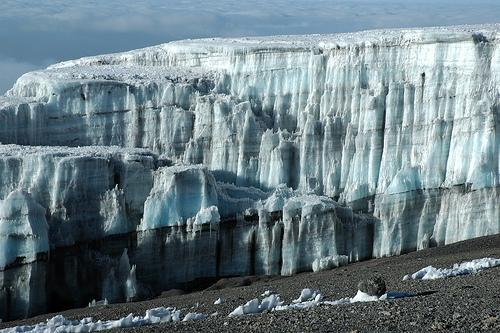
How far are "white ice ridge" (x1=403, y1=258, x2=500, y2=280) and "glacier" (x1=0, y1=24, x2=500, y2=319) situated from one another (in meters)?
8.76

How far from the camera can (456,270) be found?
35.9 m

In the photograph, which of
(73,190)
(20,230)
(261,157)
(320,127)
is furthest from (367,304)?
(320,127)

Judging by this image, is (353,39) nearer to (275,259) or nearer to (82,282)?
(275,259)

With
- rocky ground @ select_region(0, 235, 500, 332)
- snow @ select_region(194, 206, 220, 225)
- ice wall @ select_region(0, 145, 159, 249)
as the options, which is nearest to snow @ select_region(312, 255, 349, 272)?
rocky ground @ select_region(0, 235, 500, 332)

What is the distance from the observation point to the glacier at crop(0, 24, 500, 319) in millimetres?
43562

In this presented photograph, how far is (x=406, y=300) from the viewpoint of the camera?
27.4 metres

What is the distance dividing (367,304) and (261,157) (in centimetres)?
2155

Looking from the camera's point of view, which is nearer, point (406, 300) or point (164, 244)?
point (406, 300)

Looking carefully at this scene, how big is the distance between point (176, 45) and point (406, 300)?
29661mm

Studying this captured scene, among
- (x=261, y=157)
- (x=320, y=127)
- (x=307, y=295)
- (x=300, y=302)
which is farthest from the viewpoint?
(x=320, y=127)

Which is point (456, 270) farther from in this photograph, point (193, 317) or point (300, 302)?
point (193, 317)

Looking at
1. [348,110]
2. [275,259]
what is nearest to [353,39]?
[348,110]

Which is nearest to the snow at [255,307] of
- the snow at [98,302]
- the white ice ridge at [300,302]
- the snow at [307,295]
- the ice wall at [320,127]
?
the white ice ridge at [300,302]

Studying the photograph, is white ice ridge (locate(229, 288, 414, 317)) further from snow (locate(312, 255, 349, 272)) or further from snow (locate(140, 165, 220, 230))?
snow (locate(140, 165, 220, 230))
